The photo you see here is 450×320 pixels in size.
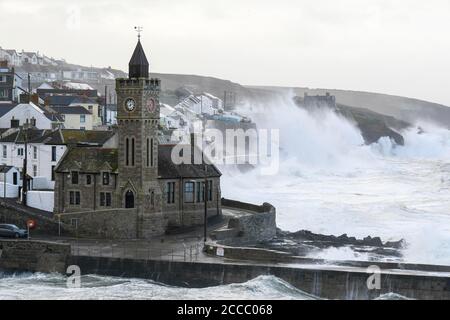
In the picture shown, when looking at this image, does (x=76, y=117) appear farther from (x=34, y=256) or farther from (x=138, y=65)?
(x=34, y=256)

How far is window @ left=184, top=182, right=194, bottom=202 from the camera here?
52312 mm

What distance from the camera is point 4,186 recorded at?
181 feet

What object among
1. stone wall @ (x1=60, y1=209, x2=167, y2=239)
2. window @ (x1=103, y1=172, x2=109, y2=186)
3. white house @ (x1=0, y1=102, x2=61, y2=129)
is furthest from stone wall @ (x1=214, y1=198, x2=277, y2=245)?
white house @ (x1=0, y1=102, x2=61, y2=129)

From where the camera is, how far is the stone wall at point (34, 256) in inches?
1745

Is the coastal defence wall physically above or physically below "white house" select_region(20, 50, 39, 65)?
below

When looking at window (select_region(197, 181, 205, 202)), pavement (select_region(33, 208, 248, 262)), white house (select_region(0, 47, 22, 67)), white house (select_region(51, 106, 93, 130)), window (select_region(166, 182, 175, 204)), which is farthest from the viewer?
white house (select_region(0, 47, 22, 67))

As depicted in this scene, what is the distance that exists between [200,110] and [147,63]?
94.7 metres

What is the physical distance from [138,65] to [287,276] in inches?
541

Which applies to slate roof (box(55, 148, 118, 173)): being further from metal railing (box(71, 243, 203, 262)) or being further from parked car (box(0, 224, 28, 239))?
metal railing (box(71, 243, 203, 262))

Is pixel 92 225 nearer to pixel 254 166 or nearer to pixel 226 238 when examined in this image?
pixel 226 238

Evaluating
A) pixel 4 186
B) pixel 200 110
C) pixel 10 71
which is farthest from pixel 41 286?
pixel 200 110

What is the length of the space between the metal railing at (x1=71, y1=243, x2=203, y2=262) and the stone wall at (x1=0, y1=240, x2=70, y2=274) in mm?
613

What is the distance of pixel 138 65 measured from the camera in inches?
1938

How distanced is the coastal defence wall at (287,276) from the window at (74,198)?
806 cm
